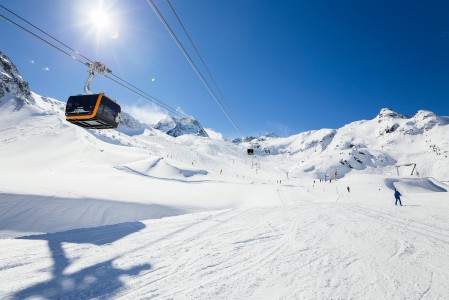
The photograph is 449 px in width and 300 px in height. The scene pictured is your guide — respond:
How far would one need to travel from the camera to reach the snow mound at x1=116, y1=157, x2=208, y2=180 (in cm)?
3944

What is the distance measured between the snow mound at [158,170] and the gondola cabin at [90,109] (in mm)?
25373

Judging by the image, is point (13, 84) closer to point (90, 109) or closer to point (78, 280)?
point (90, 109)

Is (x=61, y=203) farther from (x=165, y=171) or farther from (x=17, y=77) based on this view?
(x=17, y=77)

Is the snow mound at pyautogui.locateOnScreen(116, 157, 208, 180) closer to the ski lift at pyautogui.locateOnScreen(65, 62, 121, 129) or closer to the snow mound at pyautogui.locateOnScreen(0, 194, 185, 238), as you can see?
the ski lift at pyautogui.locateOnScreen(65, 62, 121, 129)

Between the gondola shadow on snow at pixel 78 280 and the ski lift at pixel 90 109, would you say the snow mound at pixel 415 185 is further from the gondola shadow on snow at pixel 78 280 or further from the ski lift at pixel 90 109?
the gondola shadow on snow at pixel 78 280

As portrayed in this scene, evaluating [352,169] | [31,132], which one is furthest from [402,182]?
[352,169]

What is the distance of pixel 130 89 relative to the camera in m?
13.7

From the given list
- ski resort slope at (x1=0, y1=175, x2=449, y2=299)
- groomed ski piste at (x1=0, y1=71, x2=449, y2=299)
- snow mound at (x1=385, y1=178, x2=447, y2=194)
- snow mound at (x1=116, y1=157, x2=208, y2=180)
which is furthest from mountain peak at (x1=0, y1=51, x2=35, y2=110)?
snow mound at (x1=385, y1=178, x2=447, y2=194)

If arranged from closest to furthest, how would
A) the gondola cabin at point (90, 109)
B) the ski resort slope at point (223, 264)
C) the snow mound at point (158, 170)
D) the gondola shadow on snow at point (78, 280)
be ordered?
1. the gondola shadow on snow at point (78, 280)
2. the ski resort slope at point (223, 264)
3. the gondola cabin at point (90, 109)
4. the snow mound at point (158, 170)

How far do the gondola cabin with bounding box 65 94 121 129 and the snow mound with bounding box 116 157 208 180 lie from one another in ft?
83.2

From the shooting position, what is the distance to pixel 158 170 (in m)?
43.6

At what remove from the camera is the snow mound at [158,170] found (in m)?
39.4

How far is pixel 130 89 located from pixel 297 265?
40.0 ft

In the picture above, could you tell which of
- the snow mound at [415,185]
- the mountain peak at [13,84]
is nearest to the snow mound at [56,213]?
the snow mound at [415,185]
